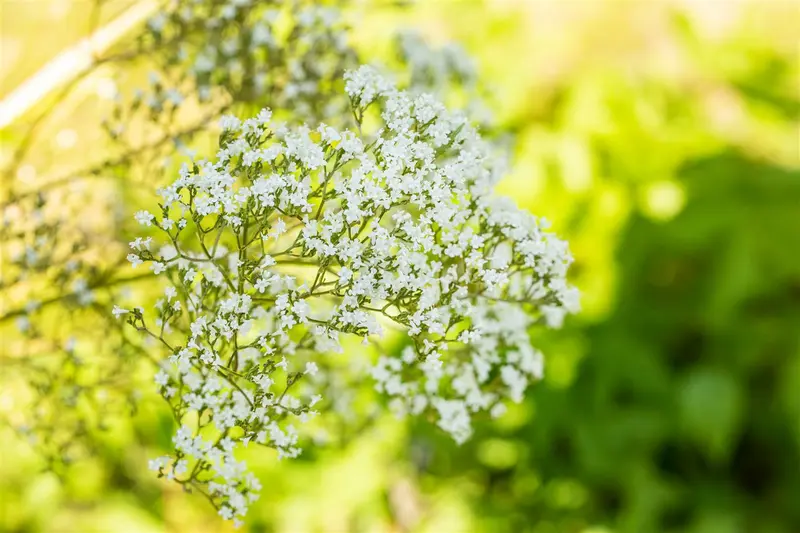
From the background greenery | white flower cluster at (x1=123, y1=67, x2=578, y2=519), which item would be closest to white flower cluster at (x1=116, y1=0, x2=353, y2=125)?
white flower cluster at (x1=123, y1=67, x2=578, y2=519)

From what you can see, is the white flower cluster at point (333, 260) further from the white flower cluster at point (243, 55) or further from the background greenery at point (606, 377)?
the background greenery at point (606, 377)

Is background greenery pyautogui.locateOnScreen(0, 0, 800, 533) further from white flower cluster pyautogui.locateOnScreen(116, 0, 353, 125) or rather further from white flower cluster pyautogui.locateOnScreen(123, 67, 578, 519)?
white flower cluster pyautogui.locateOnScreen(123, 67, 578, 519)

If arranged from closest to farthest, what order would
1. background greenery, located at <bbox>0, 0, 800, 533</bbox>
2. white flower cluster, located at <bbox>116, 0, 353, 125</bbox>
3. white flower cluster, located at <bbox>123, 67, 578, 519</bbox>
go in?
white flower cluster, located at <bbox>123, 67, 578, 519</bbox>
white flower cluster, located at <bbox>116, 0, 353, 125</bbox>
background greenery, located at <bbox>0, 0, 800, 533</bbox>

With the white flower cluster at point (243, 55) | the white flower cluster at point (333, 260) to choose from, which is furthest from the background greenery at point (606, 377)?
the white flower cluster at point (333, 260)

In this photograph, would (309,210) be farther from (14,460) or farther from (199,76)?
(14,460)

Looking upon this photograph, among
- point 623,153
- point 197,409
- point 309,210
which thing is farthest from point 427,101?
point 623,153
